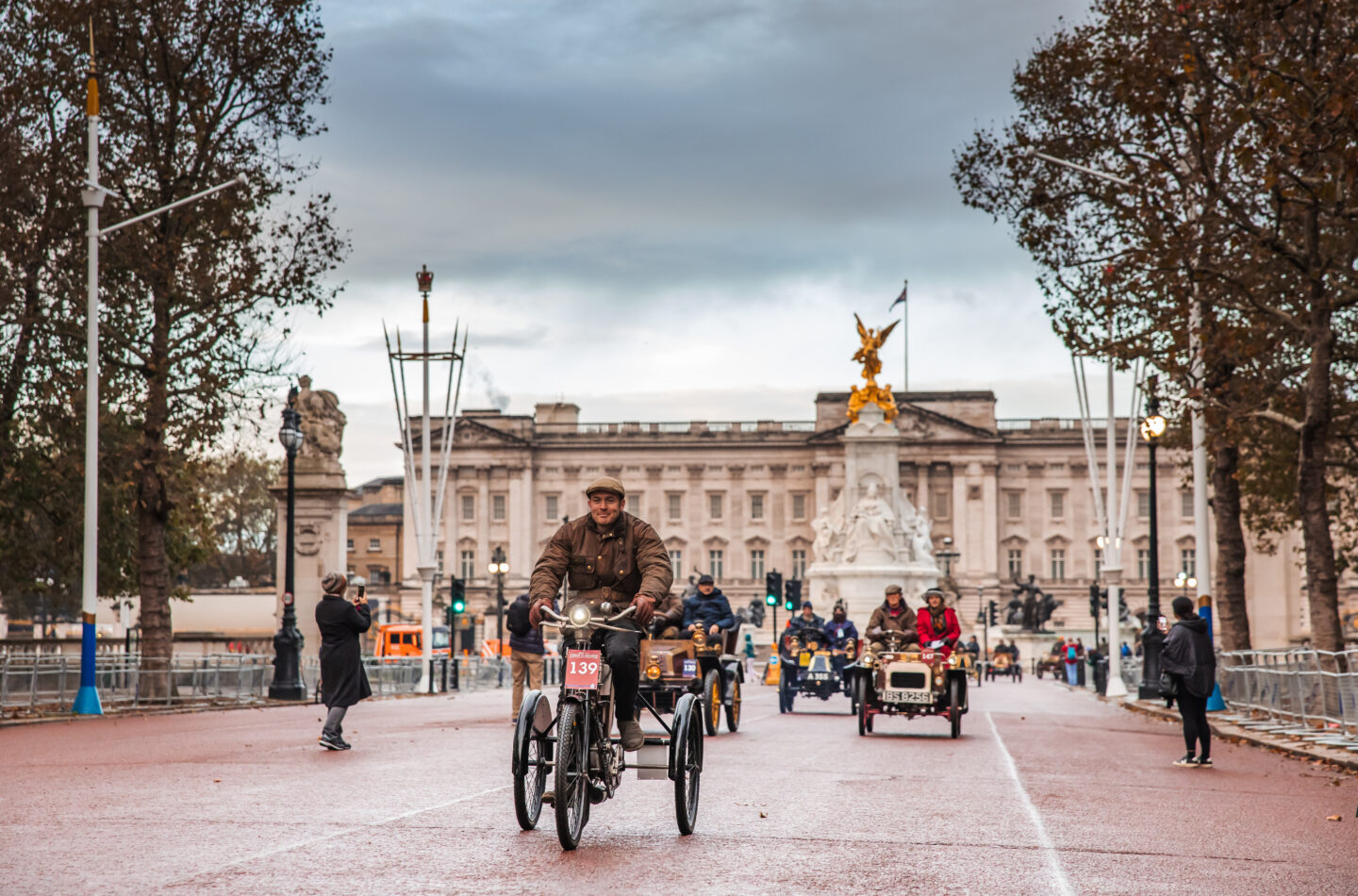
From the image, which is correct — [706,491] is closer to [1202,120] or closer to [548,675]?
[548,675]

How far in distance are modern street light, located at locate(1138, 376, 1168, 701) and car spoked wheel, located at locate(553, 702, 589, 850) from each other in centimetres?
2154

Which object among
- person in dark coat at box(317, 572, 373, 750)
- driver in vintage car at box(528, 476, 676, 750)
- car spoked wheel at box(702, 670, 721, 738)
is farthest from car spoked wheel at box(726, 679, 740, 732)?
driver in vintage car at box(528, 476, 676, 750)

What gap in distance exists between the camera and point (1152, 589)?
1296 inches

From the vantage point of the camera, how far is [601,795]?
880 centimetres

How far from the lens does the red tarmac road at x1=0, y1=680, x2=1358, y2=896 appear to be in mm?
7809

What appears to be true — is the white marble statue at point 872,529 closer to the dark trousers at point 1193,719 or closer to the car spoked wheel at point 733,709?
the car spoked wheel at point 733,709

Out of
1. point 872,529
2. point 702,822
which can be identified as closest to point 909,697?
point 702,822

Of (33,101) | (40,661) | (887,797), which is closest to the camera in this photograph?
(887,797)

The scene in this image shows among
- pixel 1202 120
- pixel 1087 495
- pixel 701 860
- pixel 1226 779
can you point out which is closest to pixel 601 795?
pixel 701 860

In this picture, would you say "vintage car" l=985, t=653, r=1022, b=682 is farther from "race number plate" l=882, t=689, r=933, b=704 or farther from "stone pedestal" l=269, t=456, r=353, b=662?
"race number plate" l=882, t=689, r=933, b=704

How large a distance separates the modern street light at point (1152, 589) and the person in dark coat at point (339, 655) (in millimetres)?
16249

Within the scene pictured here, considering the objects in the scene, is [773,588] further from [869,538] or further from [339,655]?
[339,655]

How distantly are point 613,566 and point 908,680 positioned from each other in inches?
445

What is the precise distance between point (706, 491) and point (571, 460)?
36.7 feet
